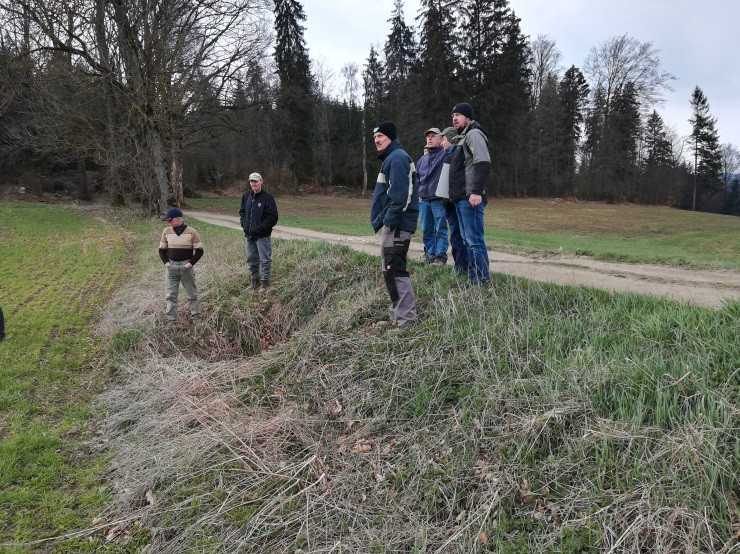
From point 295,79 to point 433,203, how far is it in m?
39.8

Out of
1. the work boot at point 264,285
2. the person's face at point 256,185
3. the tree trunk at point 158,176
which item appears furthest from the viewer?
the tree trunk at point 158,176

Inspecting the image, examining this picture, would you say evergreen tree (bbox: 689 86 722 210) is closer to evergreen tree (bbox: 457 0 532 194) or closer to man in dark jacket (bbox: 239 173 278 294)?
evergreen tree (bbox: 457 0 532 194)

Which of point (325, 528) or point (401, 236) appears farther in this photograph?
point (401, 236)

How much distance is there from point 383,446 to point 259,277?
5.32 m

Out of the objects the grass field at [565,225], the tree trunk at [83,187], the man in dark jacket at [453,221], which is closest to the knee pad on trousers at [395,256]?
the man in dark jacket at [453,221]

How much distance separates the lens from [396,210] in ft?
17.3

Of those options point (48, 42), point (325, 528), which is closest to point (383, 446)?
A: point (325, 528)

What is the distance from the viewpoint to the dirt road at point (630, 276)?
593 cm

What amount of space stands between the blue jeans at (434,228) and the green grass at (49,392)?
5.29m

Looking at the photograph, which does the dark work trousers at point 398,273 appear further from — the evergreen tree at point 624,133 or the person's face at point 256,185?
the evergreen tree at point 624,133

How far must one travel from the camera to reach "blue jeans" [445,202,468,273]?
6812mm

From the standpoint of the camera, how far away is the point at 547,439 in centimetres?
360

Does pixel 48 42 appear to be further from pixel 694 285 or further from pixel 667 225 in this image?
pixel 667 225

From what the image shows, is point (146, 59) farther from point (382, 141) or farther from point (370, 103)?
point (370, 103)
